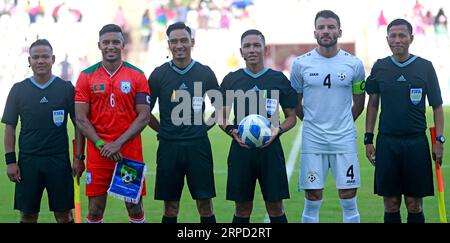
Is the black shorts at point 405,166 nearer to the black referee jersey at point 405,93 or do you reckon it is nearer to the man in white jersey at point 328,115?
the black referee jersey at point 405,93

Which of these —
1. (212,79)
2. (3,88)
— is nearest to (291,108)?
(212,79)

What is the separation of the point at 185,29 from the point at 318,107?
1292mm

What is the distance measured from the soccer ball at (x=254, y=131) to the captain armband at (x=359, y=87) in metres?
0.86

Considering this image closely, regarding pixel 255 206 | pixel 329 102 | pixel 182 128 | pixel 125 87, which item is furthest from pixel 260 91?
pixel 255 206

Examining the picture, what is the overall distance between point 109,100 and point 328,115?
5.97ft

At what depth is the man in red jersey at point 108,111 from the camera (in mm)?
6250

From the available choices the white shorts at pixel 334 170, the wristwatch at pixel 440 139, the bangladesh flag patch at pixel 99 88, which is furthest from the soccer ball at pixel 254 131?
the wristwatch at pixel 440 139

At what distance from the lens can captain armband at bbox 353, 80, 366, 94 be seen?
21.7ft

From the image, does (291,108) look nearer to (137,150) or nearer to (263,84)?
(263,84)

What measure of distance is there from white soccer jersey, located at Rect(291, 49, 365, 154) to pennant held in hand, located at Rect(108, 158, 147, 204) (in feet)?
4.75

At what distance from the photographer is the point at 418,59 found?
21.8ft

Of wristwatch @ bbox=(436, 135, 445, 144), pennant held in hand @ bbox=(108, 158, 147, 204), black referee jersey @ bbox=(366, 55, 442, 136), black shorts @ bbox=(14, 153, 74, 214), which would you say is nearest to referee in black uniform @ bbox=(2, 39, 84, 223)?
black shorts @ bbox=(14, 153, 74, 214)

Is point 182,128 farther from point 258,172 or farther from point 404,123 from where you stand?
point 404,123

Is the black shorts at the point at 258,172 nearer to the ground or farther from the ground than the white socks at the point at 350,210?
farther from the ground
